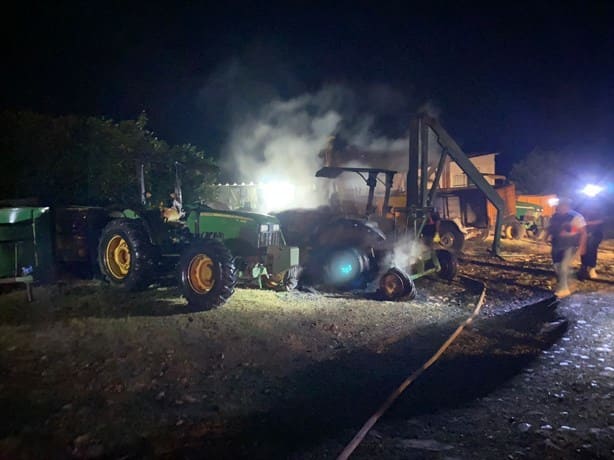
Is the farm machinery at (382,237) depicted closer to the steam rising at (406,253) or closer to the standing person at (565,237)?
the steam rising at (406,253)

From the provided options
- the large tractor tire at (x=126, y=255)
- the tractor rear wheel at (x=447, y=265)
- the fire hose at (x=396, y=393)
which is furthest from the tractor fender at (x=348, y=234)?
the large tractor tire at (x=126, y=255)

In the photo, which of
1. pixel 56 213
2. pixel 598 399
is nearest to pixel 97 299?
pixel 56 213

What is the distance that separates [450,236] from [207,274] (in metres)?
11.0

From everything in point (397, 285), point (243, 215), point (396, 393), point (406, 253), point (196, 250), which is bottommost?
point (396, 393)

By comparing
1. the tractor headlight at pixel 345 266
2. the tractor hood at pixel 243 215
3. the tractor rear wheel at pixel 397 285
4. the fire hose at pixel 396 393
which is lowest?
the fire hose at pixel 396 393

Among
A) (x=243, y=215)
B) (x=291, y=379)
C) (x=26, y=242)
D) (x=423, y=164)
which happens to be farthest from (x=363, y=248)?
(x=26, y=242)

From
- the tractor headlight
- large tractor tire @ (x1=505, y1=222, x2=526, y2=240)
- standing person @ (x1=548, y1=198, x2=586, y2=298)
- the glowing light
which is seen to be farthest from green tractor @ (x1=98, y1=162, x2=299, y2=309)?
large tractor tire @ (x1=505, y1=222, x2=526, y2=240)

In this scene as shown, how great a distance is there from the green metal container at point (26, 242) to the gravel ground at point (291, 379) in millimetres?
514

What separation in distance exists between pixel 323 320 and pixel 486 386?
2797 millimetres

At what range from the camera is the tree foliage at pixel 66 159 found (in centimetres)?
1390

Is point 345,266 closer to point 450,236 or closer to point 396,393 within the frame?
point 396,393

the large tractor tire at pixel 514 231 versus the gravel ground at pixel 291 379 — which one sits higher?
the large tractor tire at pixel 514 231

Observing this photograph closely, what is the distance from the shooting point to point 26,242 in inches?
332

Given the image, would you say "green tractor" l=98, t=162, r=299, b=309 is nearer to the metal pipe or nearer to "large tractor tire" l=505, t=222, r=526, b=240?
the metal pipe
